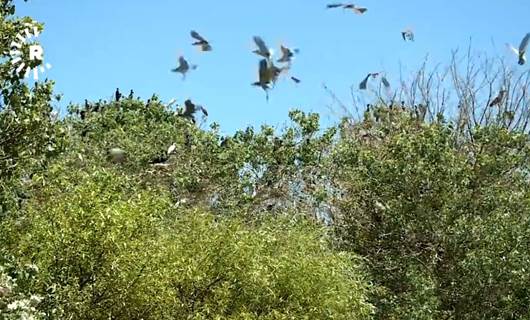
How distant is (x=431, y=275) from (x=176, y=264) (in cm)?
491

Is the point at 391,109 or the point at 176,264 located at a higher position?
the point at 391,109

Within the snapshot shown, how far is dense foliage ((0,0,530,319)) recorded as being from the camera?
9.16 m

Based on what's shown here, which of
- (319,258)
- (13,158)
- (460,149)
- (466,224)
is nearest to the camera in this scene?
(13,158)

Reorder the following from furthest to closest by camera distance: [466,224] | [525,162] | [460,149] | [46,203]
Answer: [460,149], [525,162], [466,224], [46,203]

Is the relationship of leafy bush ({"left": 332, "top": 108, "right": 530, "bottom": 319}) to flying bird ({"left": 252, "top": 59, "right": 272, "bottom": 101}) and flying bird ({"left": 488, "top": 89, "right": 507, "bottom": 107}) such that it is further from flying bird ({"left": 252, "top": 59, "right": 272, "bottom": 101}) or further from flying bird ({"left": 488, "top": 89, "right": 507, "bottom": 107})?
flying bird ({"left": 252, "top": 59, "right": 272, "bottom": 101})

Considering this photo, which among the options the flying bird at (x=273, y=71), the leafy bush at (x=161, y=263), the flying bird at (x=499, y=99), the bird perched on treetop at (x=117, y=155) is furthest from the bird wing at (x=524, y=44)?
the flying bird at (x=499, y=99)

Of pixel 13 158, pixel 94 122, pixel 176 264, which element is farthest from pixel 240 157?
pixel 13 158

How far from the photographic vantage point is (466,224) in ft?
42.7

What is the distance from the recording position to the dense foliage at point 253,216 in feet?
30.0

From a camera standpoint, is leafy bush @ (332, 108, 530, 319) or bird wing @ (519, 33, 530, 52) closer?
bird wing @ (519, 33, 530, 52)

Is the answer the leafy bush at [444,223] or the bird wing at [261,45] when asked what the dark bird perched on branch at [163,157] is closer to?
the leafy bush at [444,223]

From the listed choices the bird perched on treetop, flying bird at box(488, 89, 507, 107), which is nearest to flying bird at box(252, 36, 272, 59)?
the bird perched on treetop

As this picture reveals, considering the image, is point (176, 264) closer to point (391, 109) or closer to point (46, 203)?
point (46, 203)

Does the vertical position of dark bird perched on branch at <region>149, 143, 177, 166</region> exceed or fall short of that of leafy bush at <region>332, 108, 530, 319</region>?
it exceeds it
